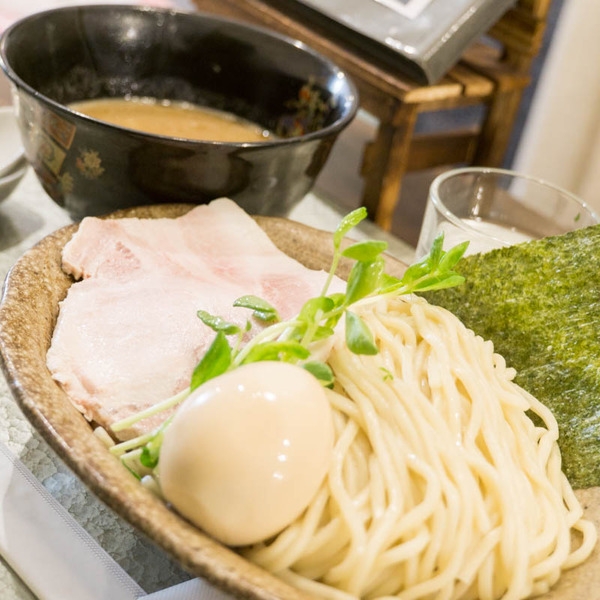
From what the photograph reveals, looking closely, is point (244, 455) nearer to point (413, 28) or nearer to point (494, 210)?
point (494, 210)

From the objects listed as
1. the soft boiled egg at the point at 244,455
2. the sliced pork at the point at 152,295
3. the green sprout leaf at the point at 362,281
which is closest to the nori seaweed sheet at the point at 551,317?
the sliced pork at the point at 152,295

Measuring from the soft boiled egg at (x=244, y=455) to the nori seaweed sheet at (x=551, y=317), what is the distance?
454 millimetres

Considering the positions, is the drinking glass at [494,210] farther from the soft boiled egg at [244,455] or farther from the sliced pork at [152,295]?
the soft boiled egg at [244,455]

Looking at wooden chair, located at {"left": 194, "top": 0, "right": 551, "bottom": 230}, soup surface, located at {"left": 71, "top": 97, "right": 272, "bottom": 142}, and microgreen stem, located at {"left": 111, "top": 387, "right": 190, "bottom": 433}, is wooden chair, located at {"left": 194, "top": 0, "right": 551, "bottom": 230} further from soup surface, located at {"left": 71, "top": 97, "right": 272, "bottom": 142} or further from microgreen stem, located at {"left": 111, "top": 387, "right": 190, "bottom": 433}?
microgreen stem, located at {"left": 111, "top": 387, "right": 190, "bottom": 433}

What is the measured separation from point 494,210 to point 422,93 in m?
0.33

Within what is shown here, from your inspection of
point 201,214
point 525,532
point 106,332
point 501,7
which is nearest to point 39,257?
point 106,332

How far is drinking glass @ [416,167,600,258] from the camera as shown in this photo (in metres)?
1.37

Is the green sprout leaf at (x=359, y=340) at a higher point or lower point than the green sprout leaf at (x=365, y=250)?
lower

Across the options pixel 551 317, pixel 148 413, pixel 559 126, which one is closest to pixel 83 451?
pixel 148 413

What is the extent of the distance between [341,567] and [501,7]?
1458 mm

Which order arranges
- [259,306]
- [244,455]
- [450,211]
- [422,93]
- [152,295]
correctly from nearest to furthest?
[244,455] → [259,306] → [152,295] → [450,211] → [422,93]

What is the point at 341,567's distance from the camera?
794 millimetres

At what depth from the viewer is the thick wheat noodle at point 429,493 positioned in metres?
0.81

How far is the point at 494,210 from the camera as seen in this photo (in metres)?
1.66
